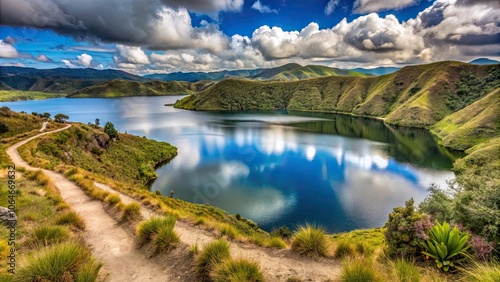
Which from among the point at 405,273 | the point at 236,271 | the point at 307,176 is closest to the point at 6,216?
the point at 236,271

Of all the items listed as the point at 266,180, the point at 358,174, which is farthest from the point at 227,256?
the point at 358,174

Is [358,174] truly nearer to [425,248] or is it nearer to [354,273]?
[425,248]

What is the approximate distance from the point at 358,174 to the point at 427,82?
509 ft

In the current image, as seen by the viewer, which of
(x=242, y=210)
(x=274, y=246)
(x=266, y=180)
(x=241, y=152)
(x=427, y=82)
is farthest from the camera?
(x=427, y=82)

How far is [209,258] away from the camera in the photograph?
734 cm

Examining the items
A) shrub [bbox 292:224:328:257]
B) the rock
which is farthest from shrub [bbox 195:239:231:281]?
the rock

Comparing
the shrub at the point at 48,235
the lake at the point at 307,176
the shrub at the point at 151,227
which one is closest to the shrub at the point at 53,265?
the shrub at the point at 48,235

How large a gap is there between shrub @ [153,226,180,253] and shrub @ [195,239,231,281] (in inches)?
71.6

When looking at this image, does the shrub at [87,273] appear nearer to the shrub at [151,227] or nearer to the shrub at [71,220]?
the shrub at [151,227]

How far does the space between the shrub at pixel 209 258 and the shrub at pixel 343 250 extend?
13.8 feet

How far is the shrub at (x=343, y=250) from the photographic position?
28.8 feet

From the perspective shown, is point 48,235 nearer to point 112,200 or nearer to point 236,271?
point 112,200

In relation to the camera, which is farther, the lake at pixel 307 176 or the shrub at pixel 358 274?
the lake at pixel 307 176

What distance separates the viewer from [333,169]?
5903 centimetres
